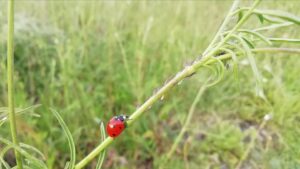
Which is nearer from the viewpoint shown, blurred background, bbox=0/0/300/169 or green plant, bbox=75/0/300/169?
green plant, bbox=75/0/300/169

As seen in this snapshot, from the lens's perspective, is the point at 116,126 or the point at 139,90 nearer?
the point at 116,126

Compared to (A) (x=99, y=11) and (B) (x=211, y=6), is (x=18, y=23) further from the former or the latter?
(B) (x=211, y=6)

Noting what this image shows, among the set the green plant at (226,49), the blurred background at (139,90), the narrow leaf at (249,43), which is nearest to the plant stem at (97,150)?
the green plant at (226,49)

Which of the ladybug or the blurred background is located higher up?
the ladybug

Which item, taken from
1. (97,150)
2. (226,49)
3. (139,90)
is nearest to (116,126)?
(97,150)

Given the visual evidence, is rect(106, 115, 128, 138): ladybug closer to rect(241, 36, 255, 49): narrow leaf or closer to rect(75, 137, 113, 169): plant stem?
rect(75, 137, 113, 169): plant stem

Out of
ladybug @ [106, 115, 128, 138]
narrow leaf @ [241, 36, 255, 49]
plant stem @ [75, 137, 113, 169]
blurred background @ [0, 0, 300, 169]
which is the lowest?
blurred background @ [0, 0, 300, 169]

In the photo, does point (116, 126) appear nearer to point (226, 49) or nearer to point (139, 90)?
point (226, 49)

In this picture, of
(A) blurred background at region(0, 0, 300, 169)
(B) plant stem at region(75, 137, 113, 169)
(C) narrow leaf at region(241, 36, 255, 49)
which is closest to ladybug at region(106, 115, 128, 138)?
(B) plant stem at region(75, 137, 113, 169)
